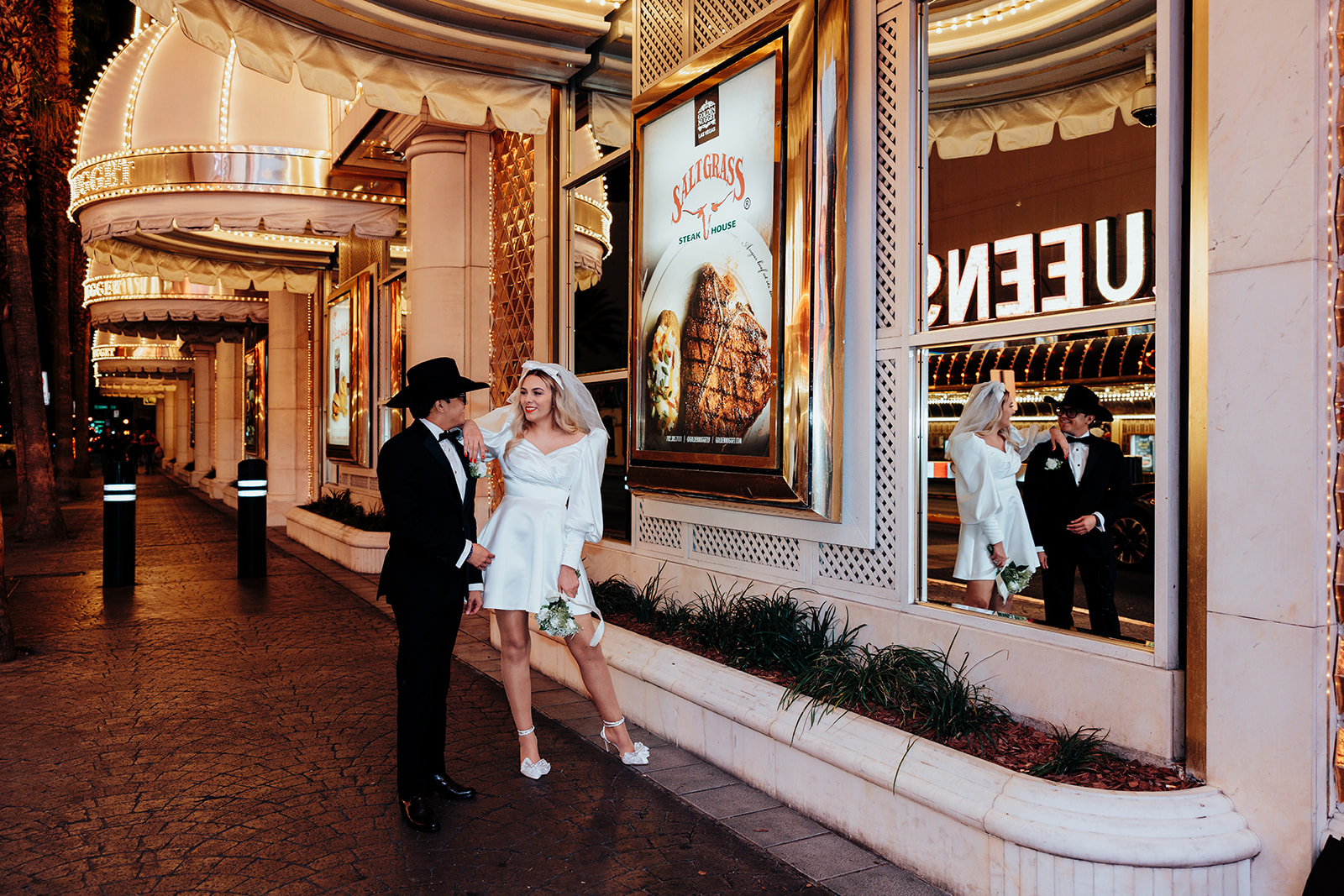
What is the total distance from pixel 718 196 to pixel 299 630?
206 inches

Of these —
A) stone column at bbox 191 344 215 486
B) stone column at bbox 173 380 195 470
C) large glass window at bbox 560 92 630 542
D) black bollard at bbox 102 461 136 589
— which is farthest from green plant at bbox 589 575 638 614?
stone column at bbox 173 380 195 470

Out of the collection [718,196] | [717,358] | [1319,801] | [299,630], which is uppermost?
[718,196]

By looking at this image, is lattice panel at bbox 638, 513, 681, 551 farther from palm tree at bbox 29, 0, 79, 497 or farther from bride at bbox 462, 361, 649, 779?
palm tree at bbox 29, 0, 79, 497

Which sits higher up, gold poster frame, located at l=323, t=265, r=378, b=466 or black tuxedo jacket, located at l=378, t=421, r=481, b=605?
gold poster frame, located at l=323, t=265, r=378, b=466

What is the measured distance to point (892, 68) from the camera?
185 inches

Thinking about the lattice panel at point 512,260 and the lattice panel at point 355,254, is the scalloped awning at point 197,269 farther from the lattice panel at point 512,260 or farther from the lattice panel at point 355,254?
the lattice panel at point 512,260

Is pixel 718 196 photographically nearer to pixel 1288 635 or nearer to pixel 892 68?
pixel 892 68

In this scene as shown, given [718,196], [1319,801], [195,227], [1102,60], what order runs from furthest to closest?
1. [195,227]
2. [718,196]
3. [1102,60]
4. [1319,801]

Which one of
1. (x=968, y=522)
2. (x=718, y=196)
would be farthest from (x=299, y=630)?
(x=968, y=522)

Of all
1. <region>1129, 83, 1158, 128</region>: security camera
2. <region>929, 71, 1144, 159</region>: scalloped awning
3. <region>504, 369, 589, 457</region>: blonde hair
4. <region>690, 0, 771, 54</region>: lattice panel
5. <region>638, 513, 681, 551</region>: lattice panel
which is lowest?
<region>638, 513, 681, 551</region>: lattice panel

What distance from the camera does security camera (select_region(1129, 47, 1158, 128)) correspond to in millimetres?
3654

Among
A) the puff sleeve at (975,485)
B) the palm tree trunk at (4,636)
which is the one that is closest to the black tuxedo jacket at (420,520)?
the puff sleeve at (975,485)

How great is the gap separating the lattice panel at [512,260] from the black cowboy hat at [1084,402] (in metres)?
5.13

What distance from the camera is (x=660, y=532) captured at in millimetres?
6691
